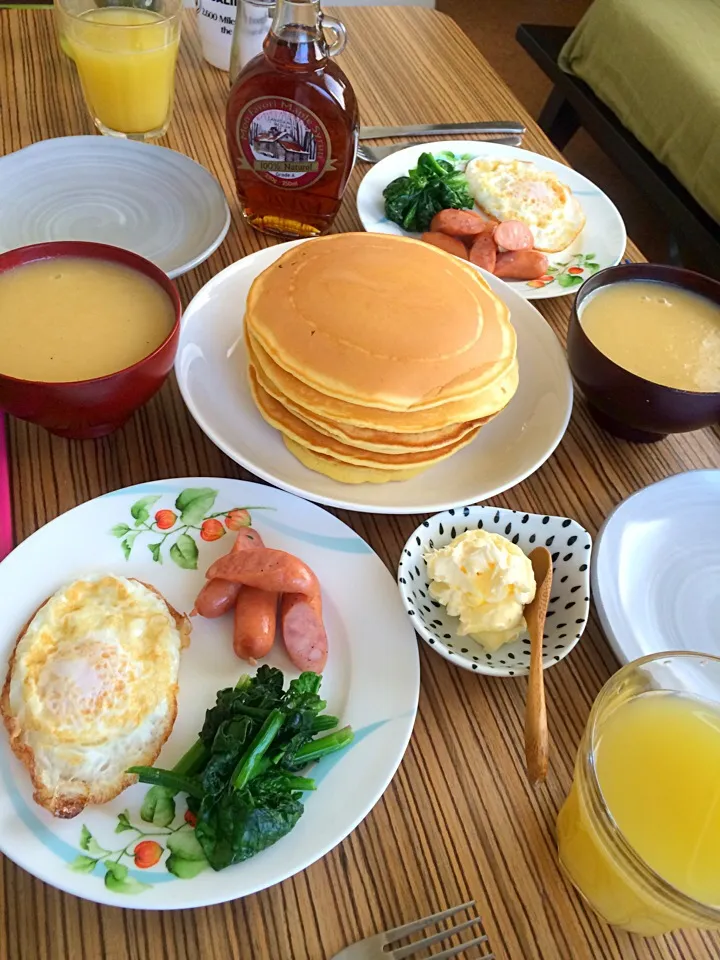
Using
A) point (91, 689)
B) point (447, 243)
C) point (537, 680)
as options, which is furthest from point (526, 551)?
point (447, 243)

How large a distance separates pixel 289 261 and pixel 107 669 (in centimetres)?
66

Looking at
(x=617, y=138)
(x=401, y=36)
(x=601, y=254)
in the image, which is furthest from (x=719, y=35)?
(x=601, y=254)

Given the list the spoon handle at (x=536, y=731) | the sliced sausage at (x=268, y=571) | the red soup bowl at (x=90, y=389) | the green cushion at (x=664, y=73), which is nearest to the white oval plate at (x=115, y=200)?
the red soup bowl at (x=90, y=389)

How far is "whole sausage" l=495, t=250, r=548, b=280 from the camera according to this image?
1.44m

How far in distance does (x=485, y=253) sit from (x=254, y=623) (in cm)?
87

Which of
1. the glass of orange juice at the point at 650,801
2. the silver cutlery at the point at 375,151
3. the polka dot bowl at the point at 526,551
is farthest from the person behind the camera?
the silver cutlery at the point at 375,151

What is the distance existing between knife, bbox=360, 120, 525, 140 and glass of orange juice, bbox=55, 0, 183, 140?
46 centimetres

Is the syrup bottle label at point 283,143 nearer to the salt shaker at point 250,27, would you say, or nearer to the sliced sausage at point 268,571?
the salt shaker at point 250,27

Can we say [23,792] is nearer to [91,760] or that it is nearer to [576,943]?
[91,760]

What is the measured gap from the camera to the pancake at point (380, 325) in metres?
1.03

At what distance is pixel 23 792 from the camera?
0.76m

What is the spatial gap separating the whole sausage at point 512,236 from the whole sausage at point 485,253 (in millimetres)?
13

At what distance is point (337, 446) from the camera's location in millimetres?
1055

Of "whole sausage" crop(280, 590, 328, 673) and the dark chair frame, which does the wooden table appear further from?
the dark chair frame
